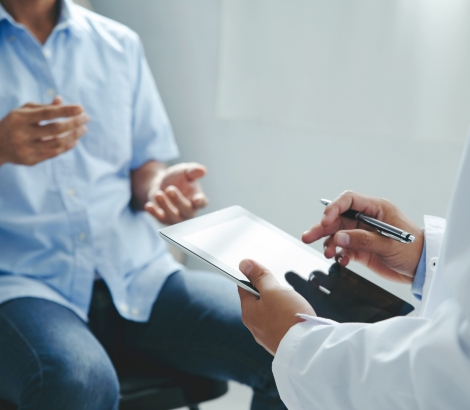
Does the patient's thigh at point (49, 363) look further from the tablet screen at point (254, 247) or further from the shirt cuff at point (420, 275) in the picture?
the shirt cuff at point (420, 275)

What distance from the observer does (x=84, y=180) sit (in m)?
0.96

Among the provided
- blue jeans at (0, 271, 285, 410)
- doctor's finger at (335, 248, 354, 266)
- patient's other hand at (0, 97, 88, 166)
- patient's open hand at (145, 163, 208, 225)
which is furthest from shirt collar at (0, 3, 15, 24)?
doctor's finger at (335, 248, 354, 266)

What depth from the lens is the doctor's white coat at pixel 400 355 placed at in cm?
37

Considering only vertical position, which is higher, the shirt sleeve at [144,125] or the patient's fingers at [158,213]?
the shirt sleeve at [144,125]

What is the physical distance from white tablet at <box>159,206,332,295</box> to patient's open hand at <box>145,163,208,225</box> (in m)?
0.22

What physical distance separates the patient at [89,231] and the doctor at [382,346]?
11.7 inches

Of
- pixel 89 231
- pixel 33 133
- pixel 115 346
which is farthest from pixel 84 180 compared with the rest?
pixel 115 346

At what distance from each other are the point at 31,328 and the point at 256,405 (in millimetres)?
402

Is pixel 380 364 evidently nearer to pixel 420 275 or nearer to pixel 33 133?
pixel 420 275

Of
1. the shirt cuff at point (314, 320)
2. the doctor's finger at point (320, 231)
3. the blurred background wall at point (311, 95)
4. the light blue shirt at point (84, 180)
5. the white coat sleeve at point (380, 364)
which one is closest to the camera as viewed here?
the white coat sleeve at point (380, 364)

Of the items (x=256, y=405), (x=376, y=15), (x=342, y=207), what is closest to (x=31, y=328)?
(x=256, y=405)

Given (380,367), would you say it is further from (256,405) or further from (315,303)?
(256,405)

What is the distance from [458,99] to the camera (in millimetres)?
1061

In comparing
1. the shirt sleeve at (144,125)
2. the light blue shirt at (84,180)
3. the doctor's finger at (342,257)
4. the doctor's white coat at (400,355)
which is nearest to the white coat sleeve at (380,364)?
the doctor's white coat at (400,355)
